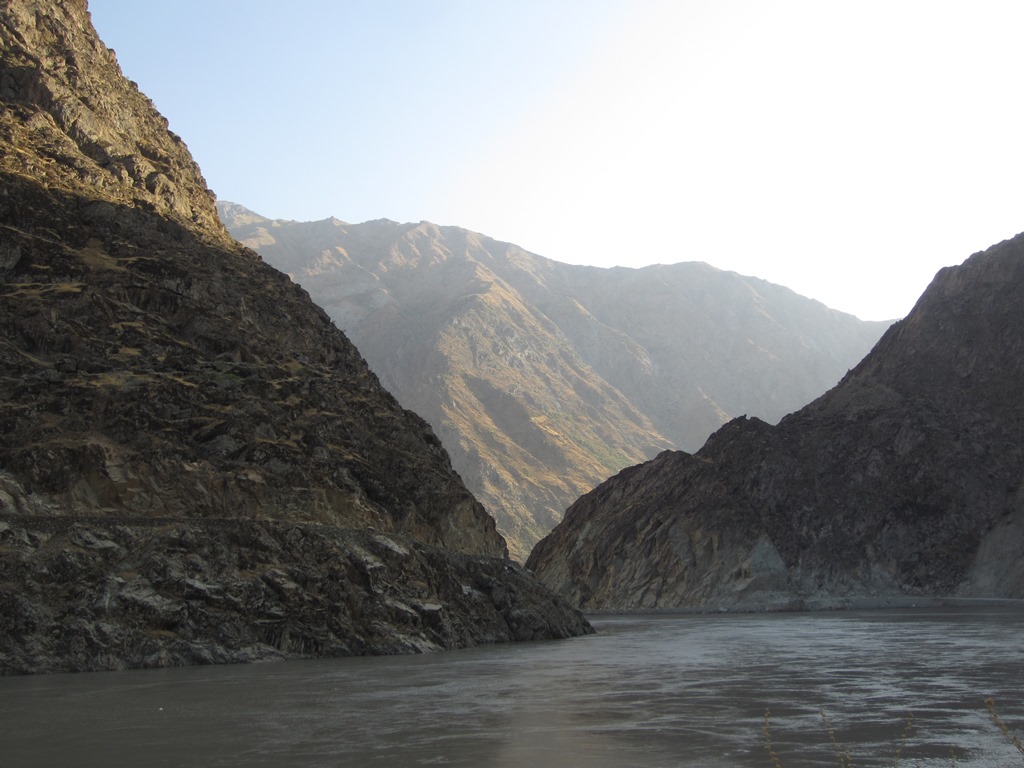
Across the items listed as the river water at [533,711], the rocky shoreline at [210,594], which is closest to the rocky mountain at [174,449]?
the rocky shoreline at [210,594]

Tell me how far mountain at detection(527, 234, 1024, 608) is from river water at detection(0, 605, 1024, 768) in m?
79.5

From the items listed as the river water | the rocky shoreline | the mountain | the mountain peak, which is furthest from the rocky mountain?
the mountain

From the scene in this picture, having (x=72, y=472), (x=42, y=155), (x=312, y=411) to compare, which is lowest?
(x=72, y=472)

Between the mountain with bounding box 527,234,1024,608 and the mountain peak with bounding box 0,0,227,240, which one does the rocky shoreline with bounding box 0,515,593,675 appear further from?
the mountain with bounding box 527,234,1024,608

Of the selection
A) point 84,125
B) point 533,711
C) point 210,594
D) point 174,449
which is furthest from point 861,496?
point 533,711

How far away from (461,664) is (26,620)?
1707 cm

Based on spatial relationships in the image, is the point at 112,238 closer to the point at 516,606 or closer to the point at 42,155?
the point at 42,155

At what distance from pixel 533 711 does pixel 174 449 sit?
32.6 m

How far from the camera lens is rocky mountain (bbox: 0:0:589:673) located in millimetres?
46656

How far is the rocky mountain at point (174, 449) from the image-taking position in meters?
46.7

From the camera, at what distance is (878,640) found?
62.0 m

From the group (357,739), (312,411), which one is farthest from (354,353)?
(357,739)

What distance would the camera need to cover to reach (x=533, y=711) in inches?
1215

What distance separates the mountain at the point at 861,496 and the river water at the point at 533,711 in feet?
261
